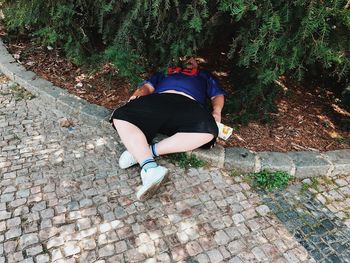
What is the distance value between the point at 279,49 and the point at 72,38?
266 cm

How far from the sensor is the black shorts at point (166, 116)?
11.8ft

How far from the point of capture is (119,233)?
2.96 meters

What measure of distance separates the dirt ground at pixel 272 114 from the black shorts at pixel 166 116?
518 mm

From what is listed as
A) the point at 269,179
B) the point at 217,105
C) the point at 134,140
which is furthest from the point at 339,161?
the point at 134,140

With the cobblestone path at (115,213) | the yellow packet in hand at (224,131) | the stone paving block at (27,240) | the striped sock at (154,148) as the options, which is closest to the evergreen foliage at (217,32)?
the yellow packet in hand at (224,131)

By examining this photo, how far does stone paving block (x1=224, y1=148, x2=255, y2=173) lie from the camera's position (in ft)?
12.2

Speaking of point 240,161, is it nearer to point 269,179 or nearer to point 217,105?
point 269,179

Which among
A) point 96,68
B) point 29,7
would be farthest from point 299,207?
point 29,7

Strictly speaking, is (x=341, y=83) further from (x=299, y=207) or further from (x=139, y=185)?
(x=139, y=185)

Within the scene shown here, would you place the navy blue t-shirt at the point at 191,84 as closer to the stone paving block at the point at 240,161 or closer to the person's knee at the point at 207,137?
the person's knee at the point at 207,137

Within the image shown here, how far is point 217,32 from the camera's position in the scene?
4.10 m

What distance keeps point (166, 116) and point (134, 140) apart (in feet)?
1.39

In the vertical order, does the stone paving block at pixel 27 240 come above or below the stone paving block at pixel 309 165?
below

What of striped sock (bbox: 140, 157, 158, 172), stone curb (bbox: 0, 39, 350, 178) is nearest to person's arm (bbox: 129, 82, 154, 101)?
stone curb (bbox: 0, 39, 350, 178)
